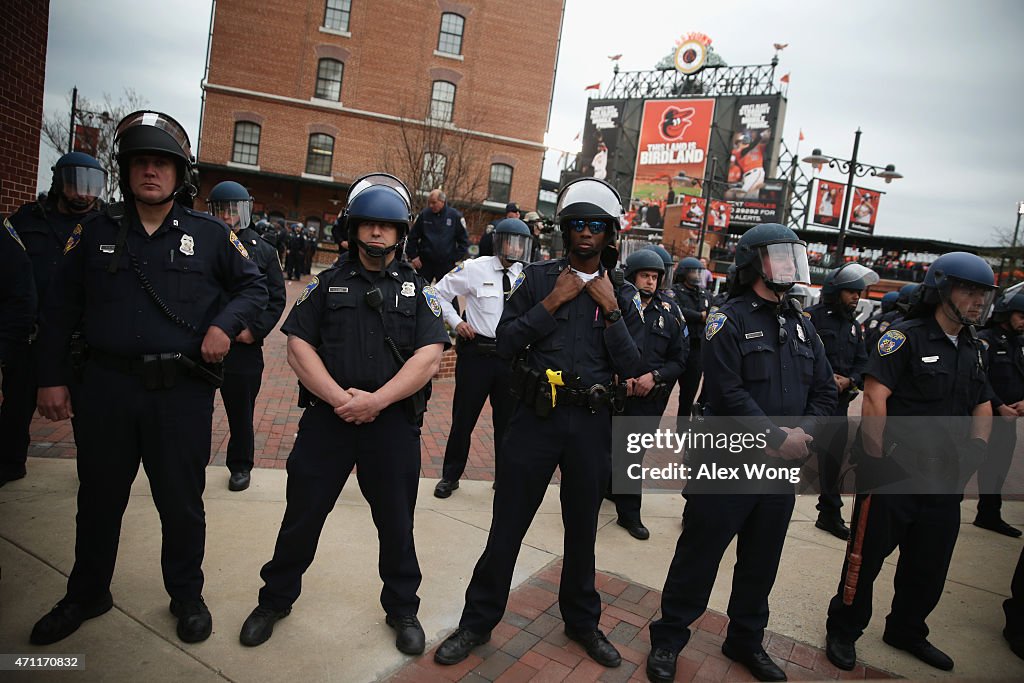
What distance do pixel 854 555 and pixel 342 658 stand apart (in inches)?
112

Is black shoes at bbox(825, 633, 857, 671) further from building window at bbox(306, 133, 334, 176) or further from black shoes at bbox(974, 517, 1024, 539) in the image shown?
building window at bbox(306, 133, 334, 176)

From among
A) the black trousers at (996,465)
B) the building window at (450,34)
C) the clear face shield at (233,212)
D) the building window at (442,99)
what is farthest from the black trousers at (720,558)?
the building window at (450,34)

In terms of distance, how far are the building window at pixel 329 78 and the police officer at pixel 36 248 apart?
2715 cm

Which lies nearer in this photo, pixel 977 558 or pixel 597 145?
pixel 977 558

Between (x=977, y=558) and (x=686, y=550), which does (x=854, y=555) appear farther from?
(x=977, y=558)

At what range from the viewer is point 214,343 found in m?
3.00

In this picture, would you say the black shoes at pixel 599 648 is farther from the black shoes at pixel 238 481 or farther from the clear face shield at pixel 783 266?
the black shoes at pixel 238 481

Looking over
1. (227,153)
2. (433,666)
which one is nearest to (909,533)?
(433,666)

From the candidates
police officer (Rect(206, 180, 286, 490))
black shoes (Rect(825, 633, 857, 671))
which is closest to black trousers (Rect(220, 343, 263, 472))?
police officer (Rect(206, 180, 286, 490))

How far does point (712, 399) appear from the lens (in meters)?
3.36

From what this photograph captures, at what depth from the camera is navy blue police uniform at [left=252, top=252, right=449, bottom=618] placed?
3086 mm

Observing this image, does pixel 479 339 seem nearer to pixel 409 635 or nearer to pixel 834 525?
pixel 409 635

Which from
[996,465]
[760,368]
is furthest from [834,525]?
[760,368]

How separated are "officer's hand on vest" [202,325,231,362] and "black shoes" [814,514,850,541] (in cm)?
501
